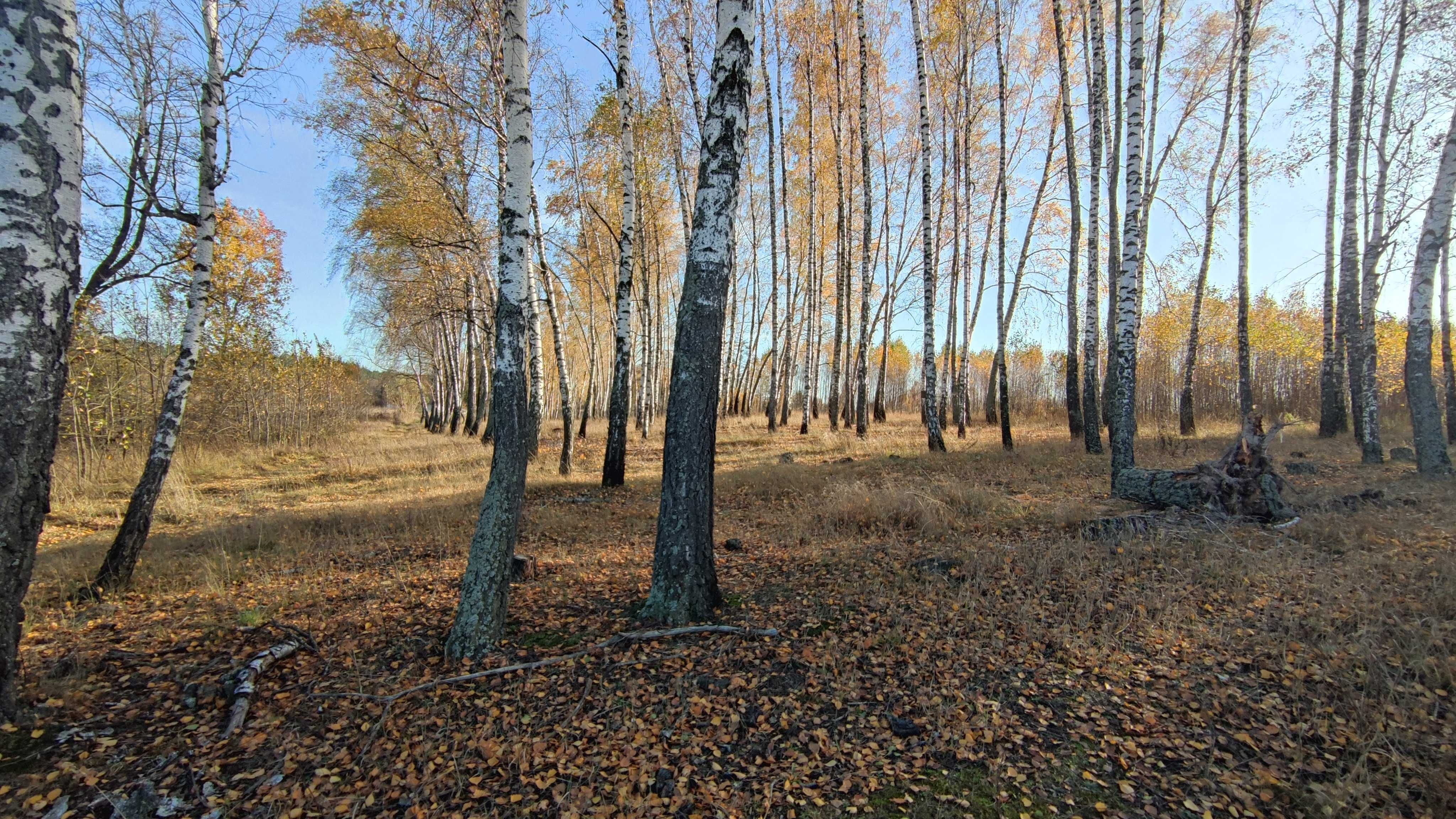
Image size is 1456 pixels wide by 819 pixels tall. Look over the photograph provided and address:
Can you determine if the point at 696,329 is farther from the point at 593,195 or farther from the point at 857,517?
the point at 593,195

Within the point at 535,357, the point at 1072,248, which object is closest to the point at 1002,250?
the point at 1072,248

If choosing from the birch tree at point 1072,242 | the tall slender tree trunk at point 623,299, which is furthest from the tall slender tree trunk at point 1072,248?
the tall slender tree trunk at point 623,299

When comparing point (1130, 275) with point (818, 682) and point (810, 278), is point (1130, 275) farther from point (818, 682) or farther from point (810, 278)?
point (810, 278)

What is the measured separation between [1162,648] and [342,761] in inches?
192

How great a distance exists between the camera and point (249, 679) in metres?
3.18

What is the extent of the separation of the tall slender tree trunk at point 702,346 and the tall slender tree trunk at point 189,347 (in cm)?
506

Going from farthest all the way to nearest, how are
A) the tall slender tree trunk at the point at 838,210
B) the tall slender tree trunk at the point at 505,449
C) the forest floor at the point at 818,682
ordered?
the tall slender tree trunk at the point at 838,210, the tall slender tree trunk at the point at 505,449, the forest floor at the point at 818,682

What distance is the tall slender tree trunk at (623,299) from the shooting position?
8.97 metres

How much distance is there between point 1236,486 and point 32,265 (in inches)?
397

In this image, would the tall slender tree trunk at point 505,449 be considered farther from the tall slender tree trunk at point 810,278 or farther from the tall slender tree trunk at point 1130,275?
the tall slender tree trunk at point 810,278

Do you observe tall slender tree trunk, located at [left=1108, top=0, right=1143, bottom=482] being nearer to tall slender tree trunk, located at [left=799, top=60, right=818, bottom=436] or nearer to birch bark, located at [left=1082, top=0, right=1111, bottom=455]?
birch bark, located at [left=1082, top=0, right=1111, bottom=455]

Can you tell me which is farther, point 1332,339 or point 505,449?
point 1332,339

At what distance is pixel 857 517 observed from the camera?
647cm

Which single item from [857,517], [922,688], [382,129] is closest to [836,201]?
[382,129]
